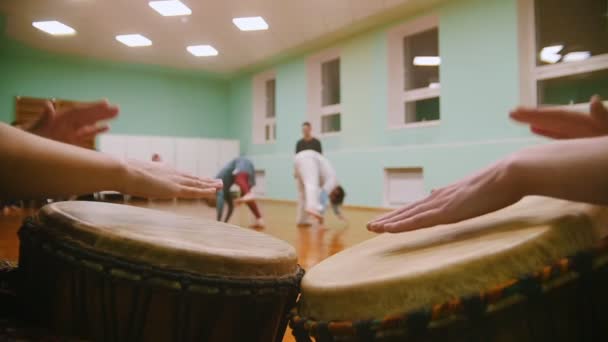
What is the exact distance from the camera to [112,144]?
8.52 metres

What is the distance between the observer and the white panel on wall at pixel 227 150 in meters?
9.70

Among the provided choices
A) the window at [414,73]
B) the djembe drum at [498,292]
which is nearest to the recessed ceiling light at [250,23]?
the window at [414,73]

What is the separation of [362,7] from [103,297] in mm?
5384

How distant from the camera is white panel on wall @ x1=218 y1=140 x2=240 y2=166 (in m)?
9.70

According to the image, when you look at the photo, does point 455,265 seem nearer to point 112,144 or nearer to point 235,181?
point 235,181

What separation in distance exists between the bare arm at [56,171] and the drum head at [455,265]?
379mm

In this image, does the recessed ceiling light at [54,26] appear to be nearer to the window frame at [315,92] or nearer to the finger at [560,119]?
the window frame at [315,92]

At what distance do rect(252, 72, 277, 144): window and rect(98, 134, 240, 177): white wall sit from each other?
820mm

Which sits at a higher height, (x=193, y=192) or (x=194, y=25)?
(x=194, y=25)

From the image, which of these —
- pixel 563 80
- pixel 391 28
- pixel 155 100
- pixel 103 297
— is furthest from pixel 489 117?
pixel 155 100

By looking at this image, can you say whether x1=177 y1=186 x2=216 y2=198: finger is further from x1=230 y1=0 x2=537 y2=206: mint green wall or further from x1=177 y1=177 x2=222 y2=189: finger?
x1=230 y1=0 x2=537 y2=206: mint green wall

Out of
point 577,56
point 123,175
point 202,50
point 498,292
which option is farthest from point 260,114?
point 498,292

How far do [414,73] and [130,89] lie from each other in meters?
6.58

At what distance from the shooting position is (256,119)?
9.50 m
